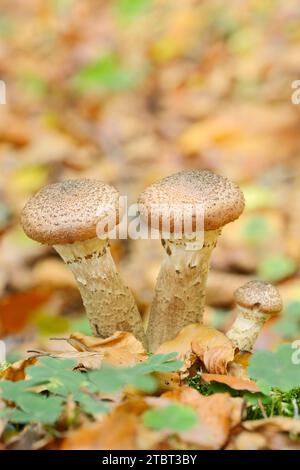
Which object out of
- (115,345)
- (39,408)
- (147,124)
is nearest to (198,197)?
(115,345)

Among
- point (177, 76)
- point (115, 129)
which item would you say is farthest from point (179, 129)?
point (177, 76)

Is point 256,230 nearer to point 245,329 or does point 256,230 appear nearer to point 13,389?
point 245,329

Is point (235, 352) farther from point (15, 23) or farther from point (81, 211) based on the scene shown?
point (15, 23)

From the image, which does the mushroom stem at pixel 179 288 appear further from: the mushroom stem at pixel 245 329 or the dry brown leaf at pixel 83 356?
the dry brown leaf at pixel 83 356

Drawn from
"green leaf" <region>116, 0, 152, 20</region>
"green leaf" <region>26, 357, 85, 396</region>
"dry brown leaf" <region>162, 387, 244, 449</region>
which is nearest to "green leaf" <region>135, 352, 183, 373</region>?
"dry brown leaf" <region>162, 387, 244, 449</region>

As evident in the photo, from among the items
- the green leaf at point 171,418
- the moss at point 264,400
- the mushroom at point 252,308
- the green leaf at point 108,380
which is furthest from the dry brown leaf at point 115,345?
the green leaf at point 171,418
